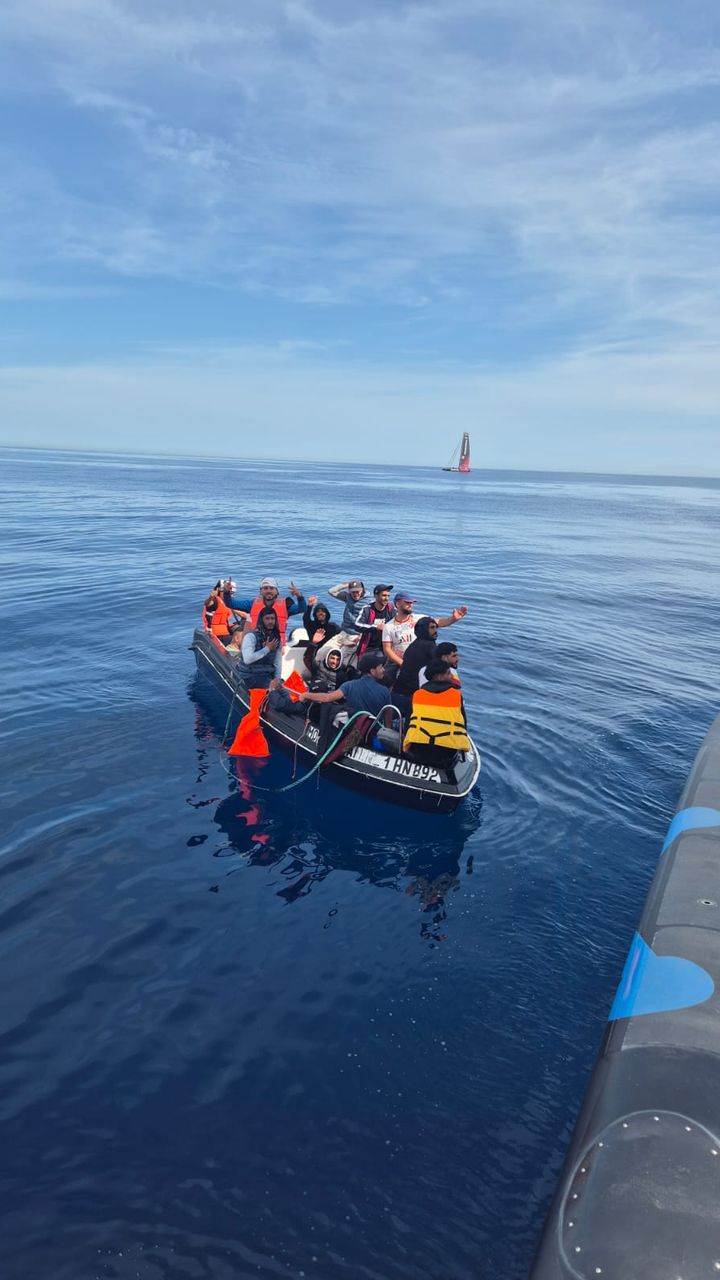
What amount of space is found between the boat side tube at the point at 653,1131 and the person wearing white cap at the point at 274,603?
798cm

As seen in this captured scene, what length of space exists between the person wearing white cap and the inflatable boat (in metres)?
0.96

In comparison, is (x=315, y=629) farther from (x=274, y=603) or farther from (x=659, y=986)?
(x=659, y=986)

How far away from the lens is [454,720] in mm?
10188

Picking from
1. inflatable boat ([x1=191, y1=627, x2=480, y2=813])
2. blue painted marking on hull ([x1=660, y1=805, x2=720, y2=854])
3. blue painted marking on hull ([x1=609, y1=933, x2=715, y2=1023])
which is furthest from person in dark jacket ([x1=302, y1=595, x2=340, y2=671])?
blue painted marking on hull ([x1=609, y1=933, x2=715, y2=1023])

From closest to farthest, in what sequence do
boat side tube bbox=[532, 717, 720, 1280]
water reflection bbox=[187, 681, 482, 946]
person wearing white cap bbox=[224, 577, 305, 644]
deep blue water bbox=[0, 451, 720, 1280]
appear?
1. boat side tube bbox=[532, 717, 720, 1280]
2. deep blue water bbox=[0, 451, 720, 1280]
3. water reflection bbox=[187, 681, 482, 946]
4. person wearing white cap bbox=[224, 577, 305, 644]

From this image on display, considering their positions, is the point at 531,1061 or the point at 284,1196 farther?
the point at 531,1061

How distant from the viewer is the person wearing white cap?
491 inches

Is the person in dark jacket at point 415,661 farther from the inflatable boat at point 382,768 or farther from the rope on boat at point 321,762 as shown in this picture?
the rope on boat at point 321,762

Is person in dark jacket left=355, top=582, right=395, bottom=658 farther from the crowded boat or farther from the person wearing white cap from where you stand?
the person wearing white cap

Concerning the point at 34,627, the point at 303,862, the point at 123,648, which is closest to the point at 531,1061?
the point at 303,862

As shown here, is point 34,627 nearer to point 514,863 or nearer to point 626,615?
point 514,863

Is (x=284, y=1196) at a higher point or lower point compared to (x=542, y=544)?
lower

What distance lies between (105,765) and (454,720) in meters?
6.61

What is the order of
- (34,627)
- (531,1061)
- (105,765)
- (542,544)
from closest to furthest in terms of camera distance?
(531,1061) < (105,765) < (34,627) < (542,544)
